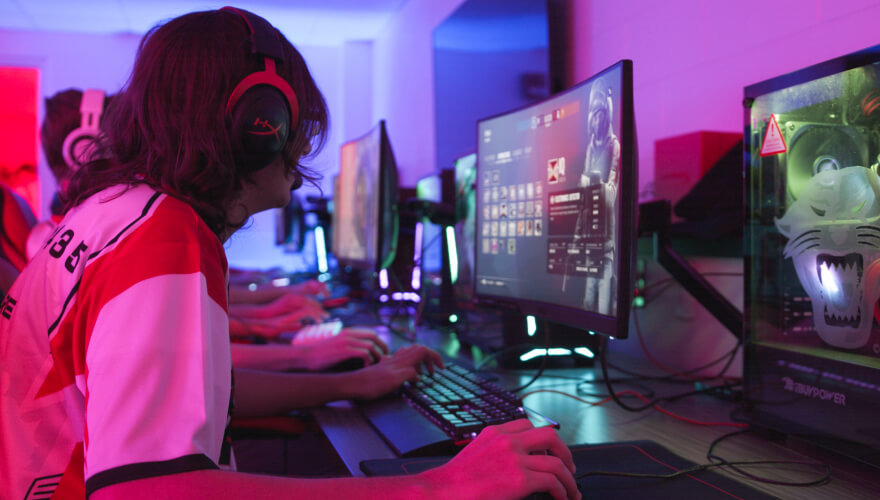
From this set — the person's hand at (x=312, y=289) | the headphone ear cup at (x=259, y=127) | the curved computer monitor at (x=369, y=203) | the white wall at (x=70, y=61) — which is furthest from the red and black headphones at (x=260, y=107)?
the white wall at (x=70, y=61)

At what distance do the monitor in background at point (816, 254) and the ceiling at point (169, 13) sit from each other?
14.5 feet

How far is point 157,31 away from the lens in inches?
28.5

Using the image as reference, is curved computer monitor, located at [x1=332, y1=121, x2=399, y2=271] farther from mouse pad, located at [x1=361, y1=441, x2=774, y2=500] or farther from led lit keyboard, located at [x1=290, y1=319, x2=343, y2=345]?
mouse pad, located at [x1=361, y1=441, x2=774, y2=500]

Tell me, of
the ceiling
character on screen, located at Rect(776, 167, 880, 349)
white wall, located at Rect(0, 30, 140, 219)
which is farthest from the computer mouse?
white wall, located at Rect(0, 30, 140, 219)

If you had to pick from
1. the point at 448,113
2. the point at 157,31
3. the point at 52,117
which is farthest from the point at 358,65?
the point at 157,31

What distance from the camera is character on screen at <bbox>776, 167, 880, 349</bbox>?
0.75 meters

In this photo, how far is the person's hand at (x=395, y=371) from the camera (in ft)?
3.45

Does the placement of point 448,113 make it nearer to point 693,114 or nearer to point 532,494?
point 693,114

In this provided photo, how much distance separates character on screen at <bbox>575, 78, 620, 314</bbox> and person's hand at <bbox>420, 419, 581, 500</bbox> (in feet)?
1.28

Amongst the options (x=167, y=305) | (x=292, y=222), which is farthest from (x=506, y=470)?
(x=292, y=222)

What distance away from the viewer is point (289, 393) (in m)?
1.05

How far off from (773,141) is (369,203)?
132 centimetres

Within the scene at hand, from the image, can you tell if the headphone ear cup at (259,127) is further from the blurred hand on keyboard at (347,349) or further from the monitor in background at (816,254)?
the monitor in background at (816,254)

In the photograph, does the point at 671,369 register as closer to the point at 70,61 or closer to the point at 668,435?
the point at 668,435
